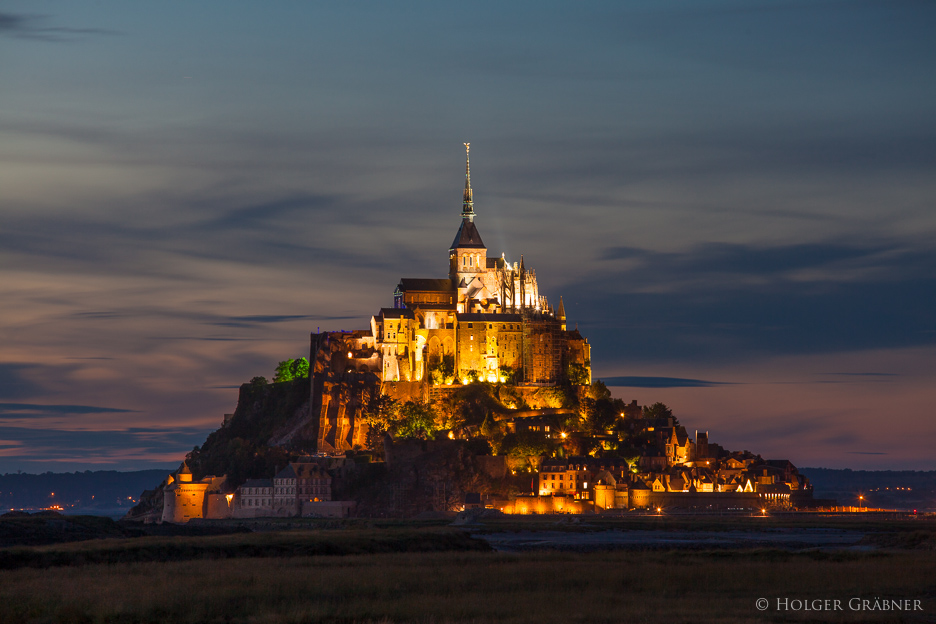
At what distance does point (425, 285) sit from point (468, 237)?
555 inches

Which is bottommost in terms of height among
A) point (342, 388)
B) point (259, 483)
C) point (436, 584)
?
point (436, 584)

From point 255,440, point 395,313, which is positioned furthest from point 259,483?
point 395,313

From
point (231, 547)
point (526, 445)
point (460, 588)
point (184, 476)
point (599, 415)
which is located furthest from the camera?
point (599, 415)

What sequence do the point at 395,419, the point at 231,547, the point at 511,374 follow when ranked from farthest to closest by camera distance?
the point at 511,374 < the point at 395,419 < the point at 231,547

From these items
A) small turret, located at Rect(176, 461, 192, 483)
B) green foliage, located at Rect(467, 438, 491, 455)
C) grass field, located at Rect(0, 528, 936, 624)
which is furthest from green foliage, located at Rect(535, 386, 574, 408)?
grass field, located at Rect(0, 528, 936, 624)

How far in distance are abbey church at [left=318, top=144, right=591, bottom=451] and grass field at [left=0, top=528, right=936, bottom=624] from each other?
87.0 metres

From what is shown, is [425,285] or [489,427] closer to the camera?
[489,427]

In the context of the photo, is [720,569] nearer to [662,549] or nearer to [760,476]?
[662,549]

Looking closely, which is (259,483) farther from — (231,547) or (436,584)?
(436,584)

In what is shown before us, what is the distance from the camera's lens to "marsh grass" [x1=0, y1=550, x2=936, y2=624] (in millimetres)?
44219

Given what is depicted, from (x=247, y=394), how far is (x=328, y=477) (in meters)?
39.2

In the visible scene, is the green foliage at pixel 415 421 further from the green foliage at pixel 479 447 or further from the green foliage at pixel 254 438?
the green foliage at pixel 254 438

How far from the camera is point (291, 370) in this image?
7372 inches

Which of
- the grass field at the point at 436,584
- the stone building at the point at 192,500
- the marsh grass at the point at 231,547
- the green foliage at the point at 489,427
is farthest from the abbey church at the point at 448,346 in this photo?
the grass field at the point at 436,584
